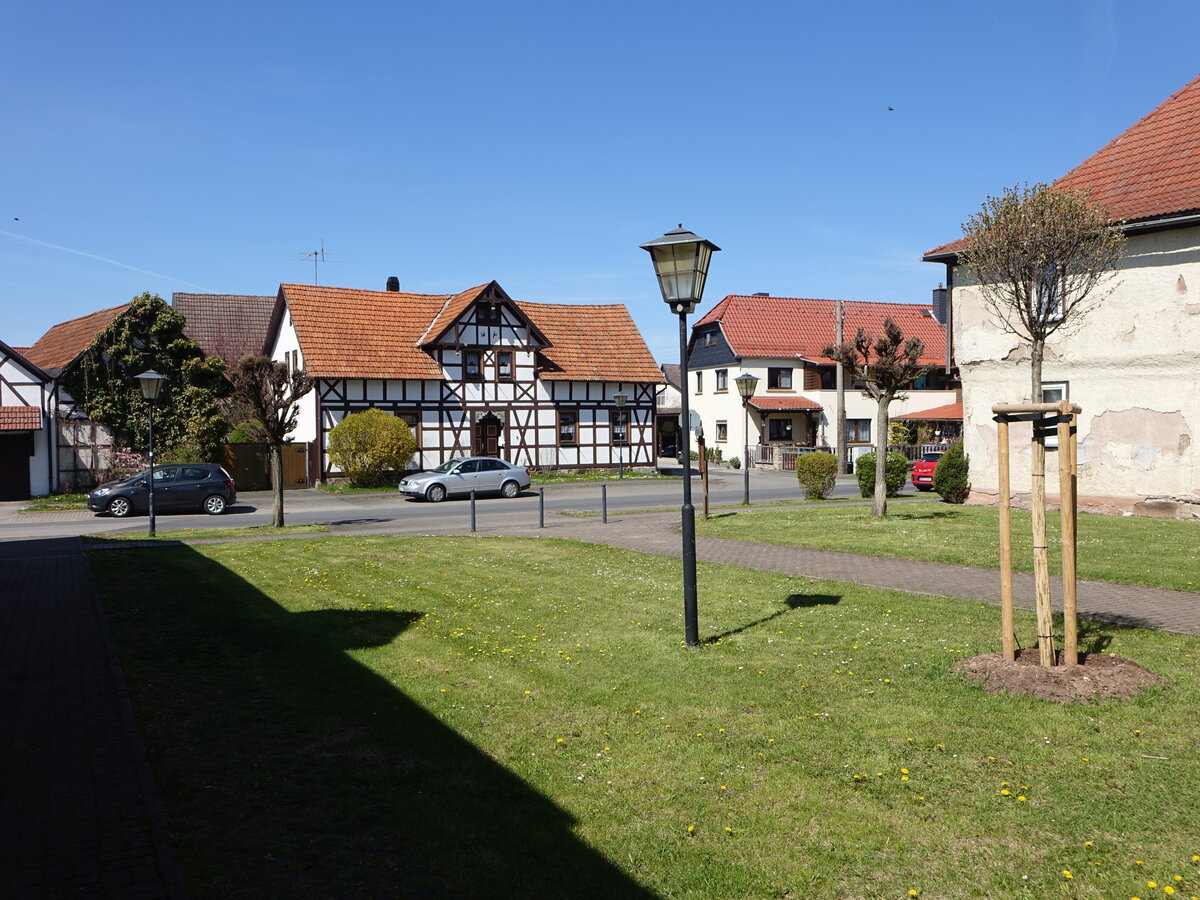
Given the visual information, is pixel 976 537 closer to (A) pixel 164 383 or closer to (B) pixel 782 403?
(A) pixel 164 383

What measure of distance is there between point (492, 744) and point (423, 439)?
112ft

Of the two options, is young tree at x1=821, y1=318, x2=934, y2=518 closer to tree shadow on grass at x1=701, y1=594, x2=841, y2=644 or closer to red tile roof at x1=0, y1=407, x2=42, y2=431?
tree shadow on grass at x1=701, y1=594, x2=841, y2=644

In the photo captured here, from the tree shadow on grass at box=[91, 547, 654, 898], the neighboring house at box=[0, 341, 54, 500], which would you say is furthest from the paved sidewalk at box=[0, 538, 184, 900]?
the neighboring house at box=[0, 341, 54, 500]

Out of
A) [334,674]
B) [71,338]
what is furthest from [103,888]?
[71,338]

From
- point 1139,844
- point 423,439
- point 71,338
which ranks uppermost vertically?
point 71,338

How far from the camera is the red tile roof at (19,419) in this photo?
3209 cm

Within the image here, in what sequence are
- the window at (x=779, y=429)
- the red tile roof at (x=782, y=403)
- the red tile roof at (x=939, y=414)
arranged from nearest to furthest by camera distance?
the red tile roof at (x=939, y=414), the red tile roof at (x=782, y=403), the window at (x=779, y=429)

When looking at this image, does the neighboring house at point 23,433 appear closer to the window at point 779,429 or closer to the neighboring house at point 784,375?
the neighboring house at point 784,375

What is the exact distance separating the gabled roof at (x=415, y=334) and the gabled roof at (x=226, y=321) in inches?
592

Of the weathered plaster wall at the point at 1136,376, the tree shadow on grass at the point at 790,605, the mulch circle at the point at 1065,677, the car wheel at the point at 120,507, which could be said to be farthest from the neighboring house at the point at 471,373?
the mulch circle at the point at 1065,677

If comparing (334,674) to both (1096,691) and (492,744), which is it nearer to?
(492,744)

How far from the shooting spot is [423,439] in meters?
39.6

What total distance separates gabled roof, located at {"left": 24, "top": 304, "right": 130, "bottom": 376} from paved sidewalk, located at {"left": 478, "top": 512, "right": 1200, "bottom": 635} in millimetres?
24124

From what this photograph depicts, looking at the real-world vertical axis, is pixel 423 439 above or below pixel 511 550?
above
